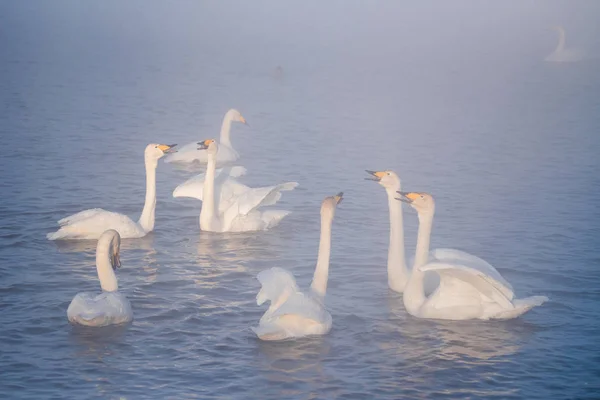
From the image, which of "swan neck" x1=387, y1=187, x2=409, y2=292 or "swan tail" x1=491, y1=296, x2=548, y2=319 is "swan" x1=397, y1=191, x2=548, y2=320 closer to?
"swan tail" x1=491, y1=296, x2=548, y2=319

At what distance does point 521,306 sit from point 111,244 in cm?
398

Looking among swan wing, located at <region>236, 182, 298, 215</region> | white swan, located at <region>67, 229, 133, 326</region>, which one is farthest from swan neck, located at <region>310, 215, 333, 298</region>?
swan wing, located at <region>236, 182, 298, 215</region>

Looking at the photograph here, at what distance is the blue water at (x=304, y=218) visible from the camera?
397 inches

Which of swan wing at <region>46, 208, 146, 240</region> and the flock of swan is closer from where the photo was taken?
the flock of swan

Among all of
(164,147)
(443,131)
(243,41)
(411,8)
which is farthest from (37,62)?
(411,8)

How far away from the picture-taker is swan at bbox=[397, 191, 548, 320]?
433 inches

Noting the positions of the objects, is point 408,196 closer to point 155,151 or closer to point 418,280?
point 418,280

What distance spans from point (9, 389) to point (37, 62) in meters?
28.8

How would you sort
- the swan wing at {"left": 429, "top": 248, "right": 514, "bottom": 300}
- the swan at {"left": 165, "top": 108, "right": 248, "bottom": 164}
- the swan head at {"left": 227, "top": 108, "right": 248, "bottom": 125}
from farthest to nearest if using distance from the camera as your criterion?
1. the swan head at {"left": 227, "top": 108, "right": 248, "bottom": 125}
2. the swan at {"left": 165, "top": 108, "right": 248, "bottom": 164}
3. the swan wing at {"left": 429, "top": 248, "right": 514, "bottom": 300}

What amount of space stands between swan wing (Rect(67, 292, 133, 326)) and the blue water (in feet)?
0.61

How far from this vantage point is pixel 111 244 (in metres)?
11.6

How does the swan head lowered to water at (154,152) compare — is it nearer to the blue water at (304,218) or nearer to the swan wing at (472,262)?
the blue water at (304,218)

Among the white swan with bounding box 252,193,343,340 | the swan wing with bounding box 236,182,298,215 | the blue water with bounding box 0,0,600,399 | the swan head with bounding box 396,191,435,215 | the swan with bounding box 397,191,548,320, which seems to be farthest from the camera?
the swan wing with bounding box 236,182,298,215

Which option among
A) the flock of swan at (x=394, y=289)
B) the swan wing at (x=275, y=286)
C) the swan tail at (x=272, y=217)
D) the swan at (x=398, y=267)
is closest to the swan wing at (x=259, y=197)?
the swan tail at (x=272, y=217)
